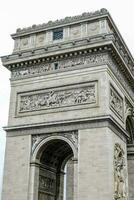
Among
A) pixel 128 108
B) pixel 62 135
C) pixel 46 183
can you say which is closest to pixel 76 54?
pixel 62 135

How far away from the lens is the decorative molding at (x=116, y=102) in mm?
20091

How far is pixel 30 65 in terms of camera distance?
2144 centimetres

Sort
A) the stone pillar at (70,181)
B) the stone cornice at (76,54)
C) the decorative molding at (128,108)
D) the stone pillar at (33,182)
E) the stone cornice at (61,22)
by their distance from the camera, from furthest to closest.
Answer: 1. the stone pillar at (70,181)
2. the decorative molding at (128,108)
3. the stone cornice at (61,22)
4. the stone cornice at (76,54)
5. the stone pillar at (33,182)

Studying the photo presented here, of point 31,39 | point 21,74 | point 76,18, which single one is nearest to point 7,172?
point 21,74

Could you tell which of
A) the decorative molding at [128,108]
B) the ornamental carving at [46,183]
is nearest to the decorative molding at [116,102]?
the decorative molding at [128,108]

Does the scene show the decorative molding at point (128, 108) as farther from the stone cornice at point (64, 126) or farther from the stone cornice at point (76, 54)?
the stone cornice at point (64, 126)

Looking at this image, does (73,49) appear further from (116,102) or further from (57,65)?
(116,102)

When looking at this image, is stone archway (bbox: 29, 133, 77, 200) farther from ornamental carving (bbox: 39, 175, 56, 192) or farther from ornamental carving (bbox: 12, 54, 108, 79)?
ornamental carving (bbox: 12, 54, 108, 79)

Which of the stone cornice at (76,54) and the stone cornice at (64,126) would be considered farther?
the stone cornice at (76,54)

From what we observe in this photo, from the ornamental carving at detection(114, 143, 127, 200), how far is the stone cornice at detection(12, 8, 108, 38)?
6.71 meters

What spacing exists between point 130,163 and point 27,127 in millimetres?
7546

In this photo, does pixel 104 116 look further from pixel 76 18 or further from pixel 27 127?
pixel 76 18

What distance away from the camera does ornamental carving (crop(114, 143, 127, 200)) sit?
62.3 feet

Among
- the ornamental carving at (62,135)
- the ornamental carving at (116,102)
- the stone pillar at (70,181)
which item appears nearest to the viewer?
the ornamental carving at (62,135)
